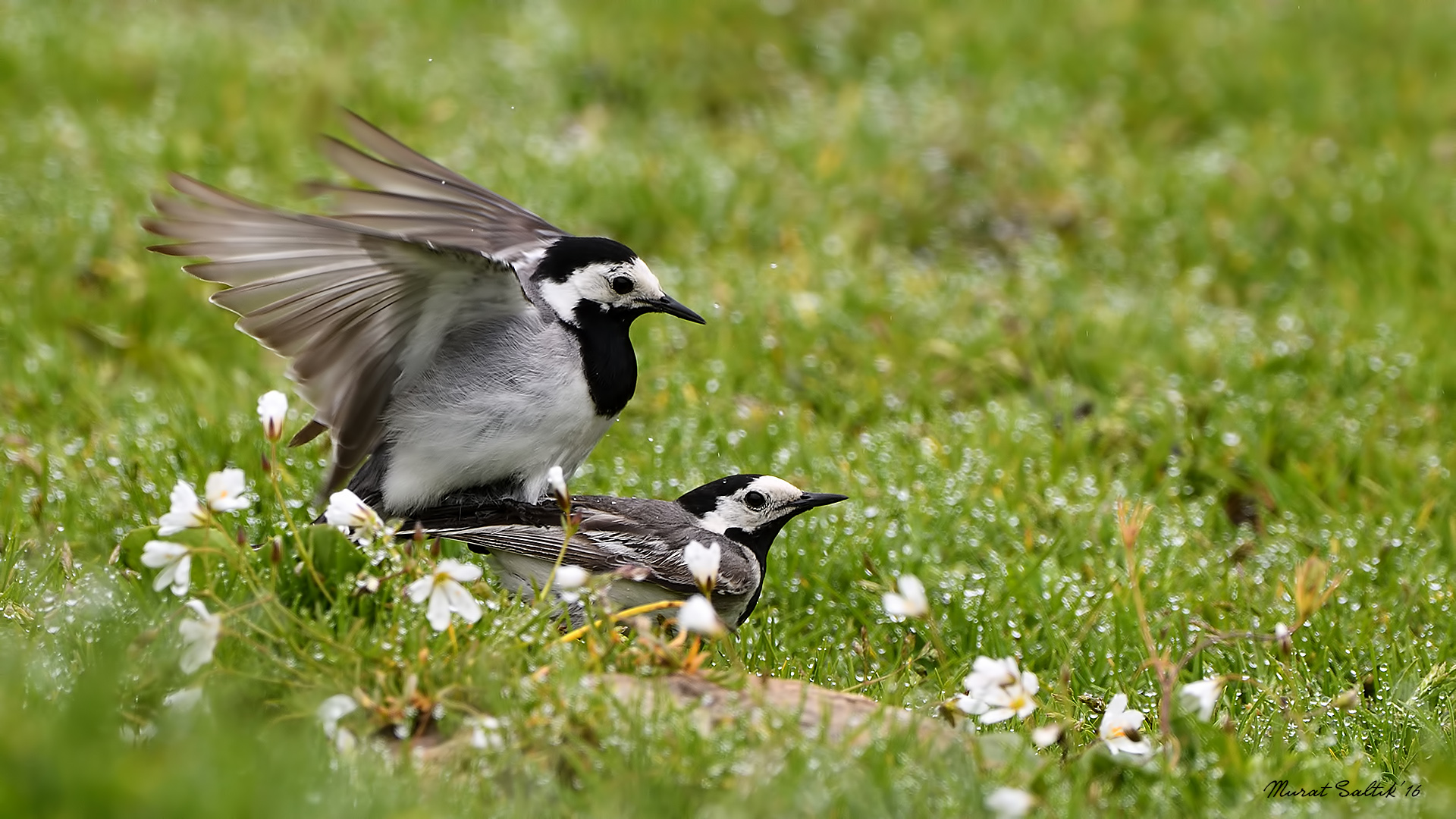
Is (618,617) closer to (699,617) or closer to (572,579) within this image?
(572,579)

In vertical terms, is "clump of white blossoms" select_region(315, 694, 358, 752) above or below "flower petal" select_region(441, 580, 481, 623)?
below

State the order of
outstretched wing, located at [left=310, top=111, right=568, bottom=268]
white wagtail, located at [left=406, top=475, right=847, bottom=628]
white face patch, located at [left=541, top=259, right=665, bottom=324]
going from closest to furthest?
white wagtail, located at [left=406, top=475, right=847, bottom=628] < white face patch, located at [left=541, top=259, right=665, bottom=324] < outstretched wing, located at [left=310, top=111, right=568, bottom=268]

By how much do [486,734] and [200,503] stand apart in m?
0.96

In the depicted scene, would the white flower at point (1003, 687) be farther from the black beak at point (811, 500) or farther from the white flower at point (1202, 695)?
the black beak at point (811, 500)

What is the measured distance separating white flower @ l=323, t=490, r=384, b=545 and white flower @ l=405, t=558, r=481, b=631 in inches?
9.2

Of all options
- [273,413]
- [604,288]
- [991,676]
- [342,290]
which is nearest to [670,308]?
[604,288]

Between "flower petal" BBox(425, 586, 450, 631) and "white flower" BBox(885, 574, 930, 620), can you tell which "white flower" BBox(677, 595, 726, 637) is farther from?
"flower petal" BBox(425, 586, 450, 631)

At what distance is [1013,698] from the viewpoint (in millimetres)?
3707

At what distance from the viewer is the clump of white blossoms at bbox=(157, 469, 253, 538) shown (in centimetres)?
375

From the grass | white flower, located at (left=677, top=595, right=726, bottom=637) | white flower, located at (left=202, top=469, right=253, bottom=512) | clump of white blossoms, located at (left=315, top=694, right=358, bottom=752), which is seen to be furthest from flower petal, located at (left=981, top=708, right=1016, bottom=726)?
white flower, located at (left=202, top=469, right=253, bottom=512)

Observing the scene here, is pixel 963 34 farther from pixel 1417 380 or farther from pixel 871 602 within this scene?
pixel 871 602

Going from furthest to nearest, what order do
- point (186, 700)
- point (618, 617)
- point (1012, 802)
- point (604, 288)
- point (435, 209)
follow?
point (435, 209) < point (604, 288) < point (618, 617) < point (186, 700) < point (1012, 802)

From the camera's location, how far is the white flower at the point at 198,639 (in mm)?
3570

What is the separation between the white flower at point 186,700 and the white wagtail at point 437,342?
1319mm
